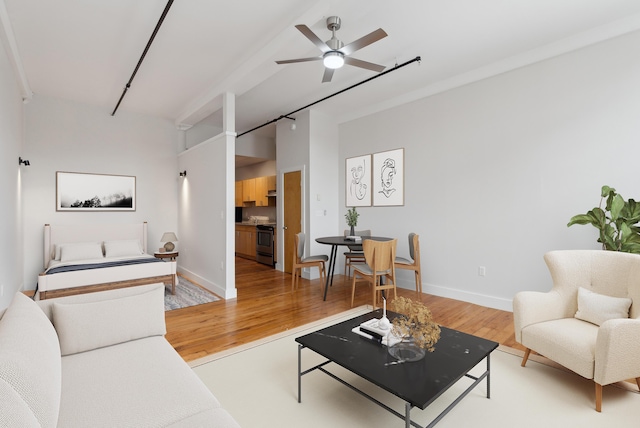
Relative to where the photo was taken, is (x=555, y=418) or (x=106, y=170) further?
(x=106, y=170)

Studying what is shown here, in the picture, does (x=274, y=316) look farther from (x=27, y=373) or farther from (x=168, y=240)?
(x=168, y=240)

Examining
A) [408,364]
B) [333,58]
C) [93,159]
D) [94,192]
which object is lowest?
[408,364]

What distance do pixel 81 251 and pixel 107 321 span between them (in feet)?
Result: 12.4

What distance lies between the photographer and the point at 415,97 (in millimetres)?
4754

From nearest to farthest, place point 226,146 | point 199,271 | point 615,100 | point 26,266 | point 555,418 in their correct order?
point 555,418
point 615,100
point 226,146
point 26,266
point 199,271

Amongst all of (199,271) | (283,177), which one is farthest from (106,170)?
(283,177)

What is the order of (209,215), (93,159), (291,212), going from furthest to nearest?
(291,212) < (93,159) < (209,215)

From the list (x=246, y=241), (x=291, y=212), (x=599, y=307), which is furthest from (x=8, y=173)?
(x=599, y=307)

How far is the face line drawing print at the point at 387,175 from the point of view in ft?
16.9

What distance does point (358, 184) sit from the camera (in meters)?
5.67

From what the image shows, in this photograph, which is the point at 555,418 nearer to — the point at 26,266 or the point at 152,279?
the point at 152,279

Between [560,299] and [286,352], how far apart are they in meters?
2.33

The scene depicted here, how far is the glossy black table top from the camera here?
5.19ft

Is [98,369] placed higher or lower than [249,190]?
lower
